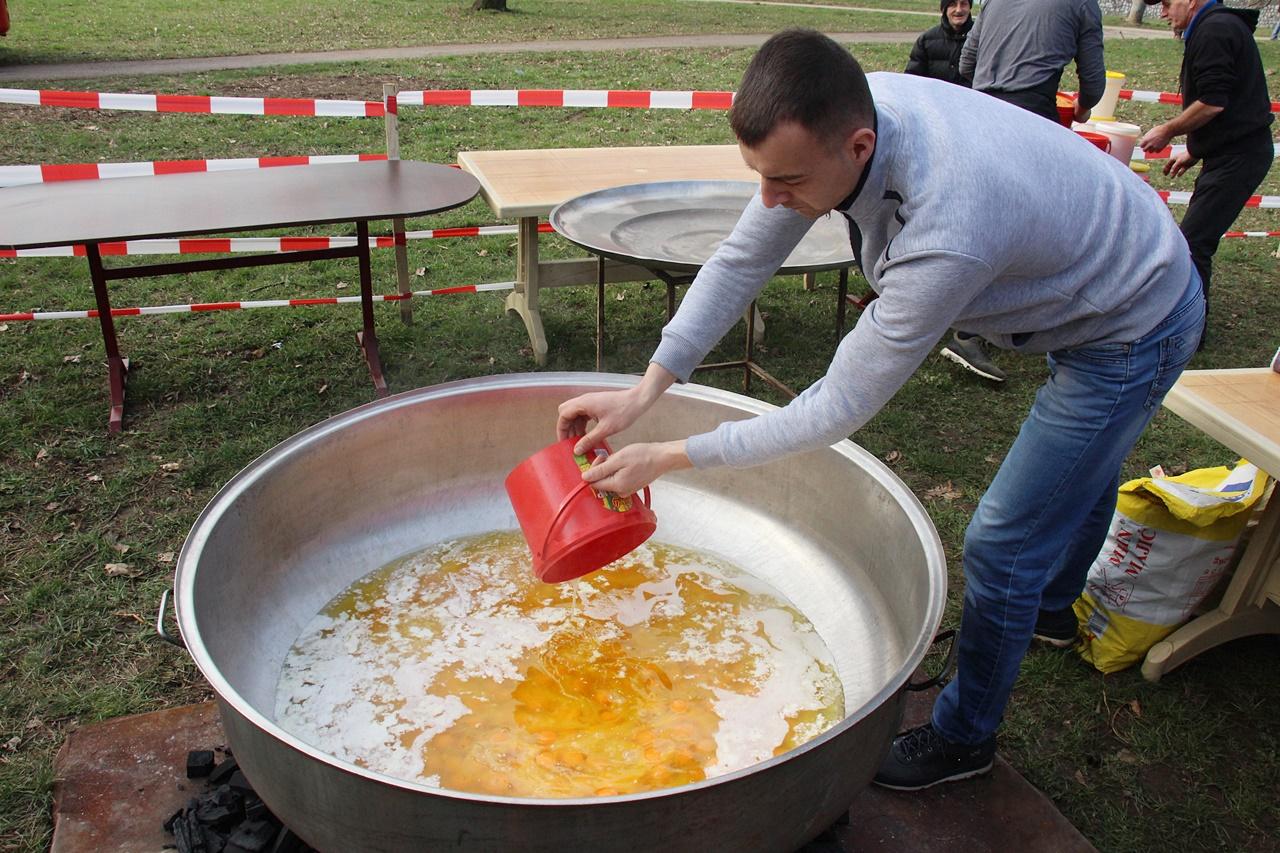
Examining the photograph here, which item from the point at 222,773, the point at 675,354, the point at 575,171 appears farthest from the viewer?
the point at 575,171

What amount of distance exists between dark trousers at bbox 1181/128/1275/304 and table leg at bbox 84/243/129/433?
4.69 m

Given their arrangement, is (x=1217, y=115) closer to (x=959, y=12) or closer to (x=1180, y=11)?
(x=1180, y=11)

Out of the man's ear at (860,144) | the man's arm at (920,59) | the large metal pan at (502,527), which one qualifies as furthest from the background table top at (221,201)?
the man's arm at (920,59)

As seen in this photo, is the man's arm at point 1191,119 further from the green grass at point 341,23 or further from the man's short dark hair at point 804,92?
the green grass at point 341,23

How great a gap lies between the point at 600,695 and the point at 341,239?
4.33 metres

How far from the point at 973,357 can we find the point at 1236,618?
2026mm

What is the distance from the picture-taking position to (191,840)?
1997 millimetres

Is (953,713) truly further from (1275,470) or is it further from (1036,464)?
(1275,470)

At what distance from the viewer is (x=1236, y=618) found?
276cm

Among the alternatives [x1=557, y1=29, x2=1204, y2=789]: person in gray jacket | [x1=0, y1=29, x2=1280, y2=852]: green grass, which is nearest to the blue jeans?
A: [x1=557, y1=29, x2=1204, y2=789]: person in gray jacket

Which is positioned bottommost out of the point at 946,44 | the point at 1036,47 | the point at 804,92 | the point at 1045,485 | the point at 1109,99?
the point at 1045,485

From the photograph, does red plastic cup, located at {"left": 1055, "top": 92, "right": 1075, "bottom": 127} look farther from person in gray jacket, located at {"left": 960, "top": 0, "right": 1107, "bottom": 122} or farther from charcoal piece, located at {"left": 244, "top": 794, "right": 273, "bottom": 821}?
charcoal piece, located at {"left": 244, "top": 794, "right": 273, "bottom": 821}

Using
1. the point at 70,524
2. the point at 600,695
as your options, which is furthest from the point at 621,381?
the point at 70,524

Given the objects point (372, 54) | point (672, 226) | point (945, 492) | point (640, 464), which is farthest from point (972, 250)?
point (372, 54)
